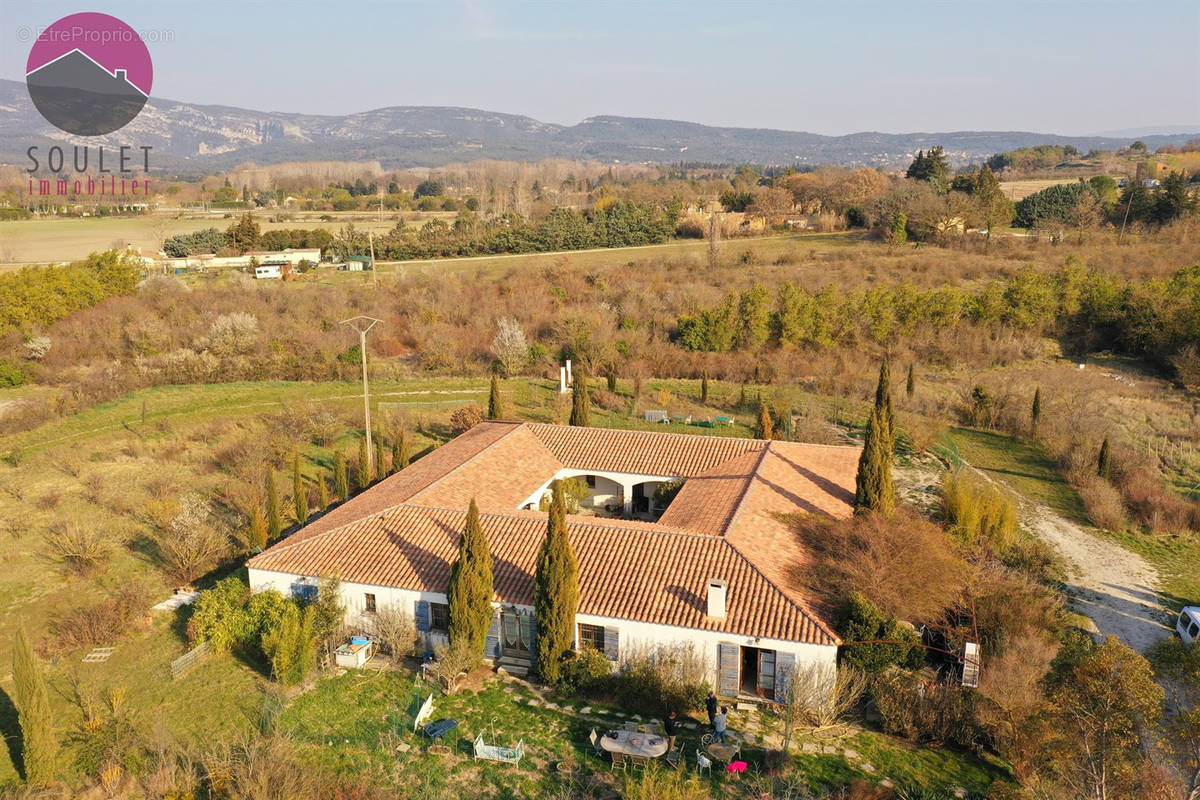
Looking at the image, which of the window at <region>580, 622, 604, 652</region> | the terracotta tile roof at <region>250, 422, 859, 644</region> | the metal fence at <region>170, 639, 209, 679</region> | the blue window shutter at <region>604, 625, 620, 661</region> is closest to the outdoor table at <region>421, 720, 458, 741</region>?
the terracotta tile roof at <region>250, 422, 859, 644</region>

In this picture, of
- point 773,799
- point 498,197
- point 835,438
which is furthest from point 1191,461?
point 498,197

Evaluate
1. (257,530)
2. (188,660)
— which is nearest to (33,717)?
(188,660)

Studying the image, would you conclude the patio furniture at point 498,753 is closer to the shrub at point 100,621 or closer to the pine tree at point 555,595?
the pine tree at point 555,595

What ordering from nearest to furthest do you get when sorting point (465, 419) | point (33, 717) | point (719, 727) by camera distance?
point (33, 717), point (719, 727), point (465, 419)

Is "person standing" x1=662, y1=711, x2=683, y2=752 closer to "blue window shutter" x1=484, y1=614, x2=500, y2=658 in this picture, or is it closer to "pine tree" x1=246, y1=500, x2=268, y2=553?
"blue window shutter" x1=484, y1=614, x2=500, y2=658

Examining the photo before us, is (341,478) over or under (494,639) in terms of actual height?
over

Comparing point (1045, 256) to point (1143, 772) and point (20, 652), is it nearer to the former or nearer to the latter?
point (1143, 772)

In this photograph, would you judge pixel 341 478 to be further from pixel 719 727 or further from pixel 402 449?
pixel 719 727
